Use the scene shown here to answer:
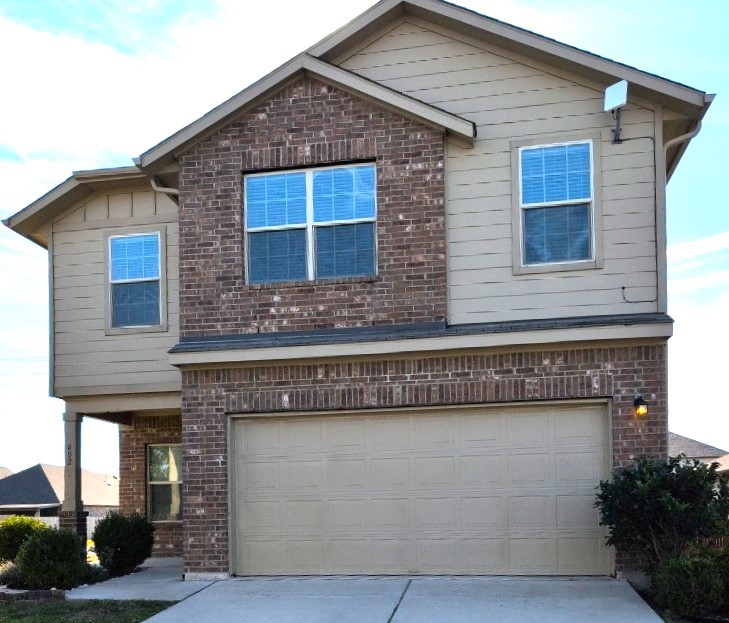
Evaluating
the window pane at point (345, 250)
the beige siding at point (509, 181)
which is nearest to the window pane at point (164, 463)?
the window pane at point (345, 250)

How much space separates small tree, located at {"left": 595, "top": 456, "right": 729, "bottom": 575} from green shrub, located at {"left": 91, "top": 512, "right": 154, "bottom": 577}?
6948 mm

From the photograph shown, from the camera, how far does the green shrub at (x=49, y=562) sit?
1172 centimetres

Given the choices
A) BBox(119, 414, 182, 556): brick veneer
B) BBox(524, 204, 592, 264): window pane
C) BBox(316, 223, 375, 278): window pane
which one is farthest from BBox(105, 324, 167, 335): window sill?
BBox(524, 204, 592, 264): window pane

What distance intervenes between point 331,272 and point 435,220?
151 centimetres

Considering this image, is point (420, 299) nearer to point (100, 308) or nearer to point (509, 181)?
point (509, 181)

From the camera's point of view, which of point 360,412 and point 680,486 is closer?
point 680,486

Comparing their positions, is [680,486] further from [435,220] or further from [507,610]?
[435,220]

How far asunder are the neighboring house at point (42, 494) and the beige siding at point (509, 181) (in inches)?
825

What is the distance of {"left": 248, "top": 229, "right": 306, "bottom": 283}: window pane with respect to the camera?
39.4ft

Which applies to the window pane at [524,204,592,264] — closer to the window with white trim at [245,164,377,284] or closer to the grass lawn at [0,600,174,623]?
the window with white trim at [245,164,377,284]

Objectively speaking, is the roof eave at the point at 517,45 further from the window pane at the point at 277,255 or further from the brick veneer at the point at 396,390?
the brick veneer at the point at 396,390

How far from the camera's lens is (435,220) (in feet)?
37.9

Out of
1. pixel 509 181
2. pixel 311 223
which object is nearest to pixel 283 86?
pixel 311 223

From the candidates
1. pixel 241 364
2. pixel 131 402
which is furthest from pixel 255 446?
pixel 131 402
